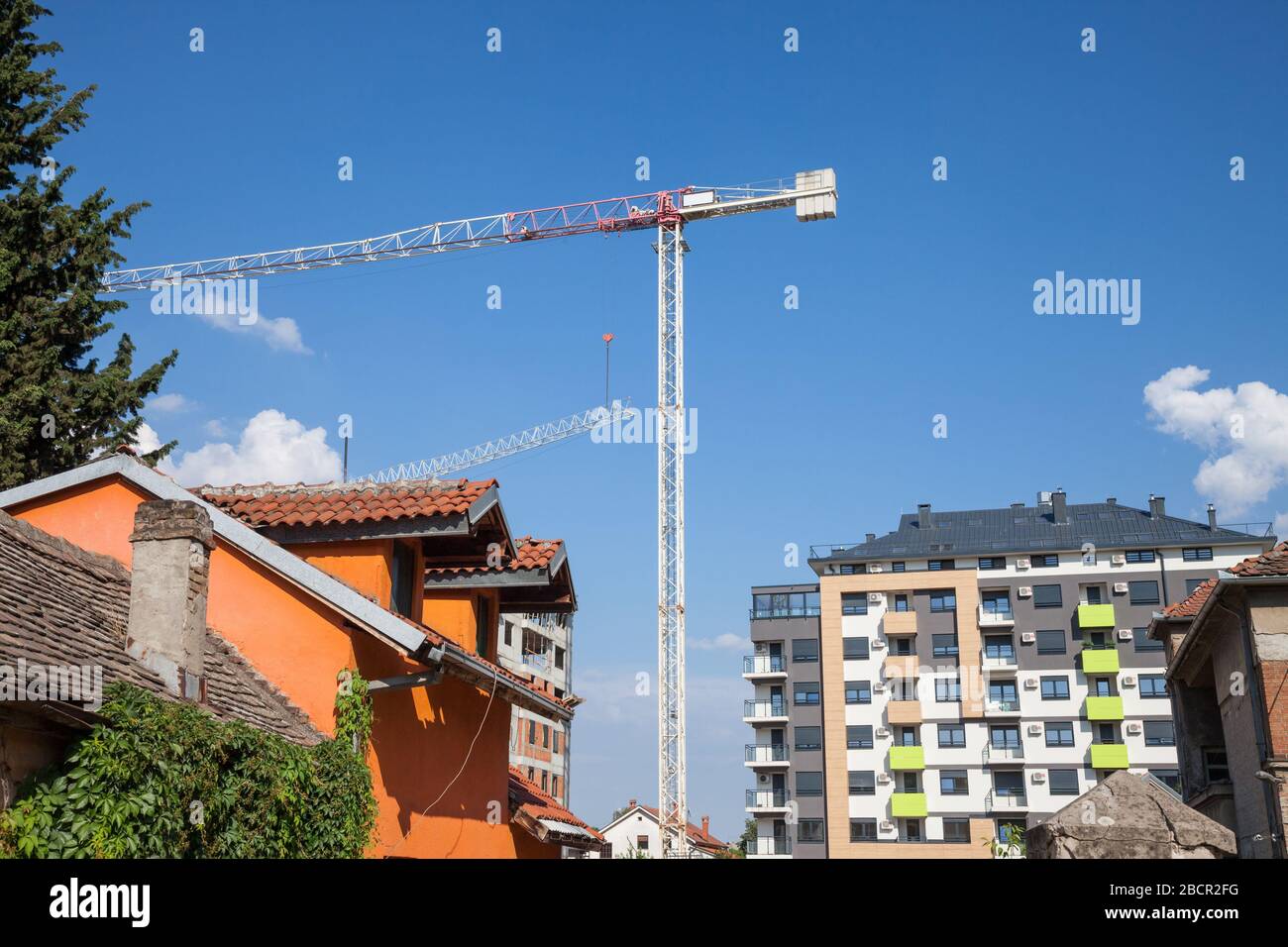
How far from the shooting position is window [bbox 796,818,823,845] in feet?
245

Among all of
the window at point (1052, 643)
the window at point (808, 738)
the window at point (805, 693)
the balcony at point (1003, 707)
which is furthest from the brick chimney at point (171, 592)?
the window at point (805, 693)

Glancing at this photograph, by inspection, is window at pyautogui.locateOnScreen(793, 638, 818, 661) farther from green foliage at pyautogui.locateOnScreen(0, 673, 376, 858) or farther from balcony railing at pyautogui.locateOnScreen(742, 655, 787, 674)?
green foliage at pyautogui.locateOnScreen(0, 673, 376, 858)

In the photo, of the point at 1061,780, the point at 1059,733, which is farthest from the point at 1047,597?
the point at 1061,780

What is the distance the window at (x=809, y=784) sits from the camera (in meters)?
76.1

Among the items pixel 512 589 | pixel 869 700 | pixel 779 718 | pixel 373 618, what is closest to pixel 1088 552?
pixel 869 700

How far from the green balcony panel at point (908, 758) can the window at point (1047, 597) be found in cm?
1184

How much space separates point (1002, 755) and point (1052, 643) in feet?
24.9

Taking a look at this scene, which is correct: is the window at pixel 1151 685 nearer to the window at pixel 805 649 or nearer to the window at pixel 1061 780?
the window at pixel 1061 780

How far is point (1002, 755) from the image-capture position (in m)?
69.8

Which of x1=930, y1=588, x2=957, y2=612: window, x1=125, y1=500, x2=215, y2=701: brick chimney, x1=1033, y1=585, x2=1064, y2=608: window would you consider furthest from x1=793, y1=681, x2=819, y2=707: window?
x1=125, y1=500, x2=215, y2=701: brick chimney

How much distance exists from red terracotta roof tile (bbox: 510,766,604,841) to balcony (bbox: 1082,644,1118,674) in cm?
5592
